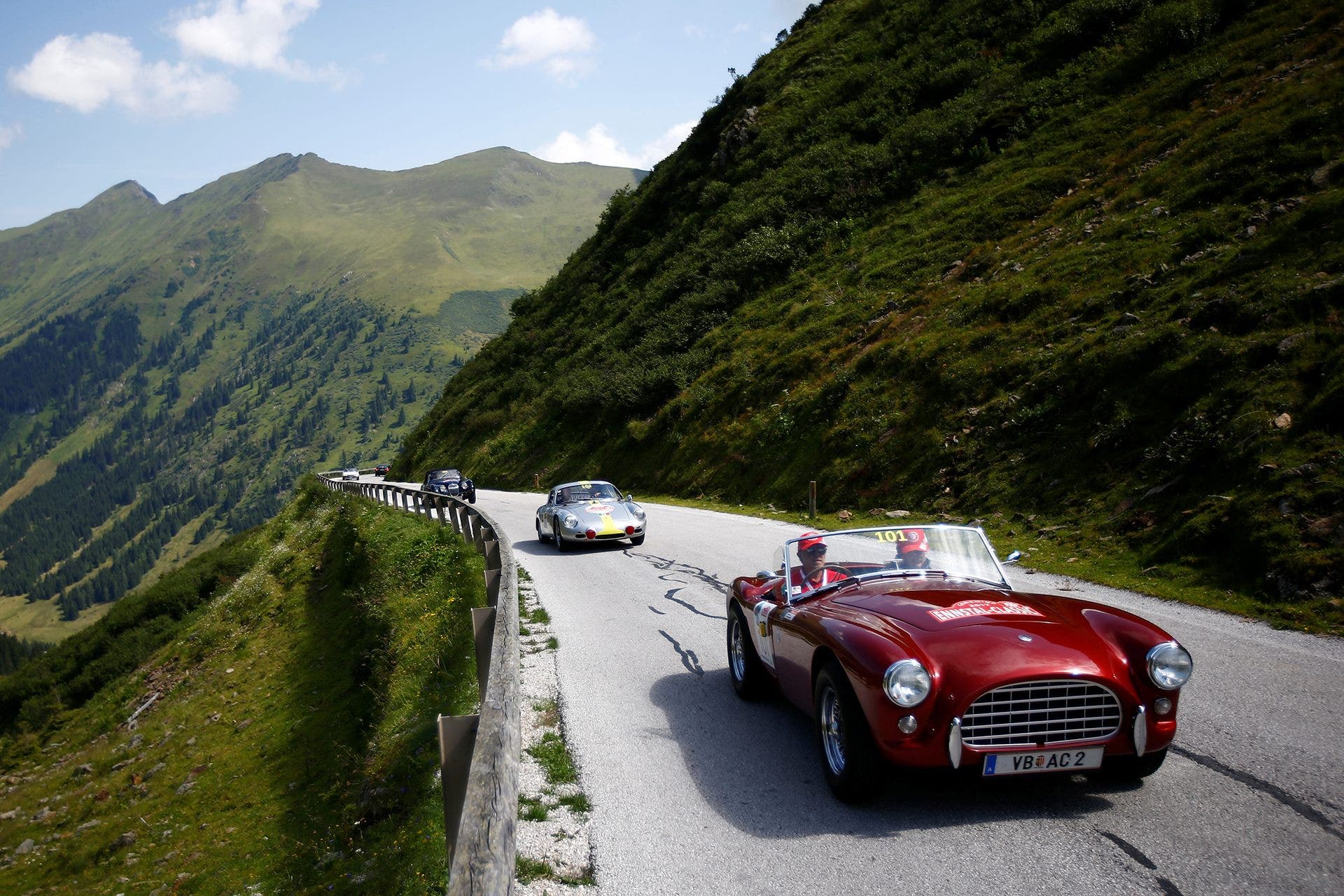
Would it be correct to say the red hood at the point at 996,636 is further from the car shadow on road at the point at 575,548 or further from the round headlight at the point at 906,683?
the car shadow on road at the point at 575,548

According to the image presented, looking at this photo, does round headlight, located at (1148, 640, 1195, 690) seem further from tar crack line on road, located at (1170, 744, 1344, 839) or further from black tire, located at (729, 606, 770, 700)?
black tire, located at (729, 606, 770, 700)

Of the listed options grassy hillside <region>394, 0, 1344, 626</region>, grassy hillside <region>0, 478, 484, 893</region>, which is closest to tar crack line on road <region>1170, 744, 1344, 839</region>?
grassy hillside <region>0, 478, 484, 893</region>

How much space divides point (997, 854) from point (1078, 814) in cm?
69

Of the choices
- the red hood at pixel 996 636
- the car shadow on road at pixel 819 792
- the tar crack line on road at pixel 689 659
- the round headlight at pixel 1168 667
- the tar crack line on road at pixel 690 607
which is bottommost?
the tar crack line on road at pixel 690 607

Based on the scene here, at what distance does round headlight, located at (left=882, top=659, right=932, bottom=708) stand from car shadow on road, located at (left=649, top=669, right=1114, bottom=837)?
0.40 metres

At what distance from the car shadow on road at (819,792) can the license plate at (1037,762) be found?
0.32ft

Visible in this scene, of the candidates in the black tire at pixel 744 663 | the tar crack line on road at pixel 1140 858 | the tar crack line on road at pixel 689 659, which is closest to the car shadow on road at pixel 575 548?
the tar crack line on road at pixel 689 659

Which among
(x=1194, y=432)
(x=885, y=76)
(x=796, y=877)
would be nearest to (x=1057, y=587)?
(x=1194, y=432)

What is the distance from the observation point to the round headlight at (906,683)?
13.8 feet

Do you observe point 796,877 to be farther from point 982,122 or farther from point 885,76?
point 885,76

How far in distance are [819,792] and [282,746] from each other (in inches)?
395

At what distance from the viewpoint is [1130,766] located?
4.54 metres

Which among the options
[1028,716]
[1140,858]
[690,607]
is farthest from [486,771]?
[690,607]

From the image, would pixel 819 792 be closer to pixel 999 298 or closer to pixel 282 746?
pixel 282 746
